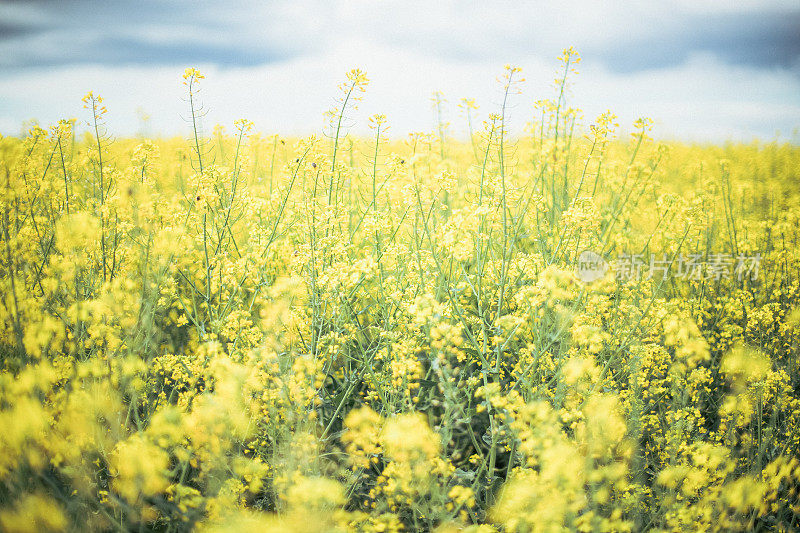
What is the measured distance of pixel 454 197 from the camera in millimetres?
5531

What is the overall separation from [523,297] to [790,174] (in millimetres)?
8471

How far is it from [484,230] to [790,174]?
7789 mm

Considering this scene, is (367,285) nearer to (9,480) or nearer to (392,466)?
(392,466)

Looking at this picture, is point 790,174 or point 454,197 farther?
point 790,174

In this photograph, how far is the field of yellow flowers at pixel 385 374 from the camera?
1.86 meters

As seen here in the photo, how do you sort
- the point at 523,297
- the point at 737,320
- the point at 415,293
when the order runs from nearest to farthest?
the point at 523,297 < the point at 415,293 < the point at 737,320

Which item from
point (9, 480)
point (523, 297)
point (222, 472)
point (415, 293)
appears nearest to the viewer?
point (9, 480)

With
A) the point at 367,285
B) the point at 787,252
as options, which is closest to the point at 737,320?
the point at 787,252

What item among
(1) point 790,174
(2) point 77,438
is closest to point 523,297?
(2) point 77,438

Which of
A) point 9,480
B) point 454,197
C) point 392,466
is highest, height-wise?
point 454,197

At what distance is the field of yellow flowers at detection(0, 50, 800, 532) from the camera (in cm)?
186

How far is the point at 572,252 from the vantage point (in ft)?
10.7

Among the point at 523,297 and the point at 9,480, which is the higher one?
the point at 523,297

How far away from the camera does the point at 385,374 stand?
264 cm
